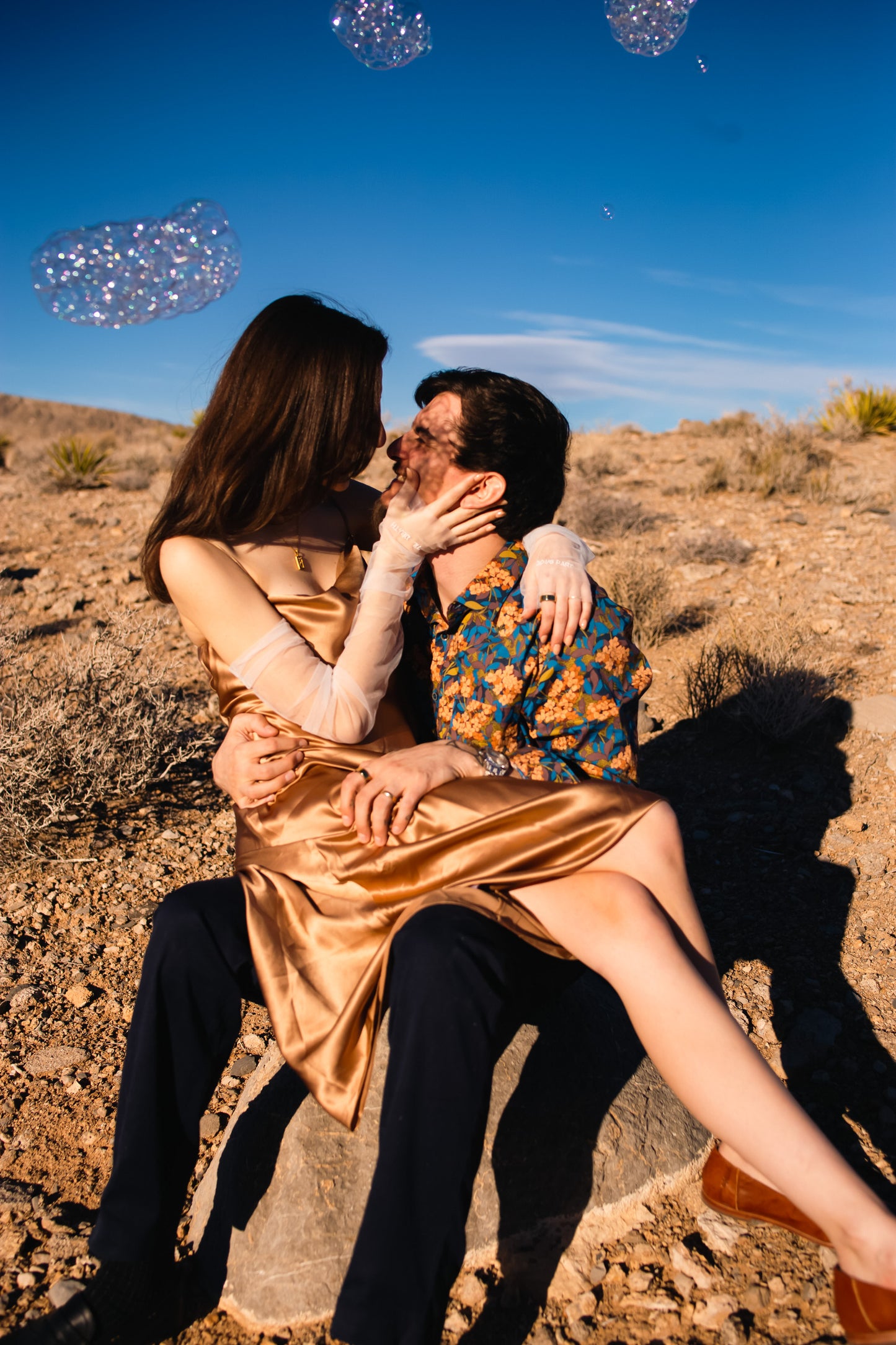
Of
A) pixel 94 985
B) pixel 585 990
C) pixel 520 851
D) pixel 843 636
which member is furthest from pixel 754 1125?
pixel 843 636

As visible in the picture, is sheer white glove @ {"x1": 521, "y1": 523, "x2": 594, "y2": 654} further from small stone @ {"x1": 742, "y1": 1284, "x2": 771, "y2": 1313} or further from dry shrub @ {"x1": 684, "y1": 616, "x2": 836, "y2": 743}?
dry shrub @ {"x1": 684, "y1": 616, "x2": 836, "y2": 743}

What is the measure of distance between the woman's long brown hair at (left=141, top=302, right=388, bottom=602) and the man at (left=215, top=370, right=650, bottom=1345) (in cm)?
20

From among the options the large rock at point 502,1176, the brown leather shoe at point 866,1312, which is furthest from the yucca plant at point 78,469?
the brown leather shoe at point 866,1312

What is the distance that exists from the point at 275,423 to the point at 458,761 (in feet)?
3.07

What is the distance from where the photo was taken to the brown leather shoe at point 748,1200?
159 centimetres

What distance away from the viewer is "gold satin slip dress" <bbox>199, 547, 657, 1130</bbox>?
1662 mm

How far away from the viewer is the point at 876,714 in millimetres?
4070

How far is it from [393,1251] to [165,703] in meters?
3.10

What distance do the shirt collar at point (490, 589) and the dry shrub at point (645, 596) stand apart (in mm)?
3121

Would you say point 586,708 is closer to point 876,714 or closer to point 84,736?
point 84,736

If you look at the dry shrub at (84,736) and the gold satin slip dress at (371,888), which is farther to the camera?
the dry shrub at (84,736)

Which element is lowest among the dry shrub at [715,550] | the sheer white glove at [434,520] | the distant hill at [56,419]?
the sheer white glove at [434,520]

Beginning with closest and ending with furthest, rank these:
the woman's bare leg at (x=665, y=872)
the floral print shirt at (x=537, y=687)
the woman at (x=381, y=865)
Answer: the woman at (x=381, y=865) < the woman's bare leg at (x=665, y=872) < the floral print shirt at (x=537, y=687)

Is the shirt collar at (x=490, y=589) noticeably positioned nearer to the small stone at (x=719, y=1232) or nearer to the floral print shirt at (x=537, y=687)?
the floral print shirt at (x=537, y=687)
